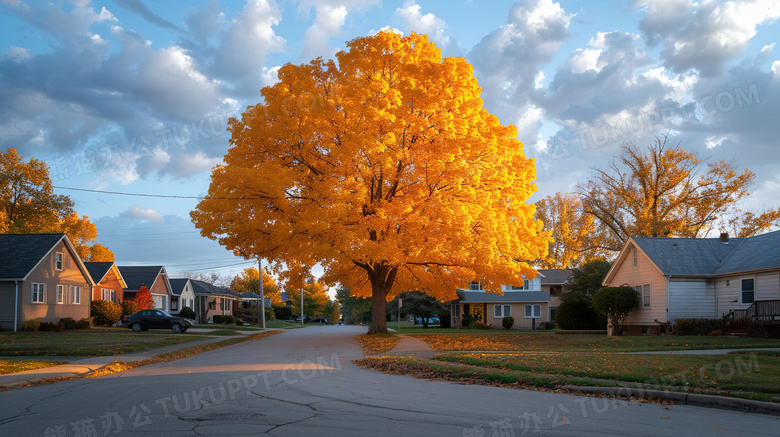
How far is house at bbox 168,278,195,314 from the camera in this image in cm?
6394

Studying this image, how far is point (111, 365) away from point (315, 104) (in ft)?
45.3

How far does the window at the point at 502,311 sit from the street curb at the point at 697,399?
47.3 m

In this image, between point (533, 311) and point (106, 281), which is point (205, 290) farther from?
point (533, 311)

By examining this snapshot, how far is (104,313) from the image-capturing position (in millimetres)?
45750

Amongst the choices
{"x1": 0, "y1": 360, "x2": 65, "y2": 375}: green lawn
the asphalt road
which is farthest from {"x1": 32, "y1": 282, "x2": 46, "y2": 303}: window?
the asphalt road

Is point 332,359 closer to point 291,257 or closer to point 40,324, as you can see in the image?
point 291,257

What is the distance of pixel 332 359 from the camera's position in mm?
19078

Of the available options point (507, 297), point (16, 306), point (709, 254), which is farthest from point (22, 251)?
point (709, 254)

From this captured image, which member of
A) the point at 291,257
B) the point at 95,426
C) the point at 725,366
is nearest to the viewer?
the point at 95,426

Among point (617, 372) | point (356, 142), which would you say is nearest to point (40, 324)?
point (356, 142)

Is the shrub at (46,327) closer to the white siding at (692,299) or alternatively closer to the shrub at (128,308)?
the shrub at (128,308)

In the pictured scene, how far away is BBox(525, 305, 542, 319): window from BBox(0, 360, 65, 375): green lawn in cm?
4631

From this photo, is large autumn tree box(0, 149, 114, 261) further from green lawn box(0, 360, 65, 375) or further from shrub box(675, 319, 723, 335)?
shrub box(675, 319, 723, 335)

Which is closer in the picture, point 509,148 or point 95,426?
point 95,426
